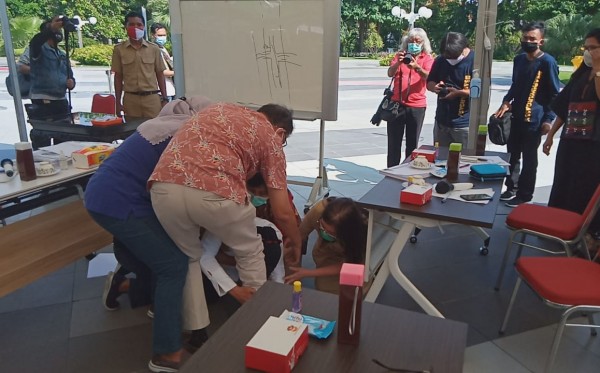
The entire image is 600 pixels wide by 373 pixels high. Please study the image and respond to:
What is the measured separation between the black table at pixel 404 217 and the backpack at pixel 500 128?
56.9 inches

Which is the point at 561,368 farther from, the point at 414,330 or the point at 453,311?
the point at 414,330

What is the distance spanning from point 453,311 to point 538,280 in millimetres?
614

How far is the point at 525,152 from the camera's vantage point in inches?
136

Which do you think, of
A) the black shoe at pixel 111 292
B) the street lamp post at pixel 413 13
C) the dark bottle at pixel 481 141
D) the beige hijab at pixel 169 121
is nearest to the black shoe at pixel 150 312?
the black shoe at pixel 111 292

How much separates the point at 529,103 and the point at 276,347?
313 centimetres

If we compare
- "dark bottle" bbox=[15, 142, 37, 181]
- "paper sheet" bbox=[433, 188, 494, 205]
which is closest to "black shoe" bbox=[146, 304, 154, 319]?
"dark bottle" bbox=[15, 142, 37, 181]

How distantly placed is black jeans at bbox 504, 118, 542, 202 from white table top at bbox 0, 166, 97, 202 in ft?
9.71

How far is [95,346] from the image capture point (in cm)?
189

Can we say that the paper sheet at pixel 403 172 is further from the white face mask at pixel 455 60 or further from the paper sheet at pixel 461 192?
the white face mask at pixel 455 60

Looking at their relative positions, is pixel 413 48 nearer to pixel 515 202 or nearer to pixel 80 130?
pixel 515 202

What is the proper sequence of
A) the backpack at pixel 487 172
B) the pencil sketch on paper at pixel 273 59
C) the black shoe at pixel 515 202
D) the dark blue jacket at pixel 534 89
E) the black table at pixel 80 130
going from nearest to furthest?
the backpack at pixel 487 172, the black table at pixel 80 130, the pencil sketch on paper at pixel 273 59, the dark blue jacket at pixel 534 89, the black shoe at pixel 515 202

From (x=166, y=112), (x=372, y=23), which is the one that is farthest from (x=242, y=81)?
(x=372, y=23)

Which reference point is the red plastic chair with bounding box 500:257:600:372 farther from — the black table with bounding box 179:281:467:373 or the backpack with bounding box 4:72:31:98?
the backpack with bounding box 4:72:31:98

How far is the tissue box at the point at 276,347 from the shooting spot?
2.91 feet
